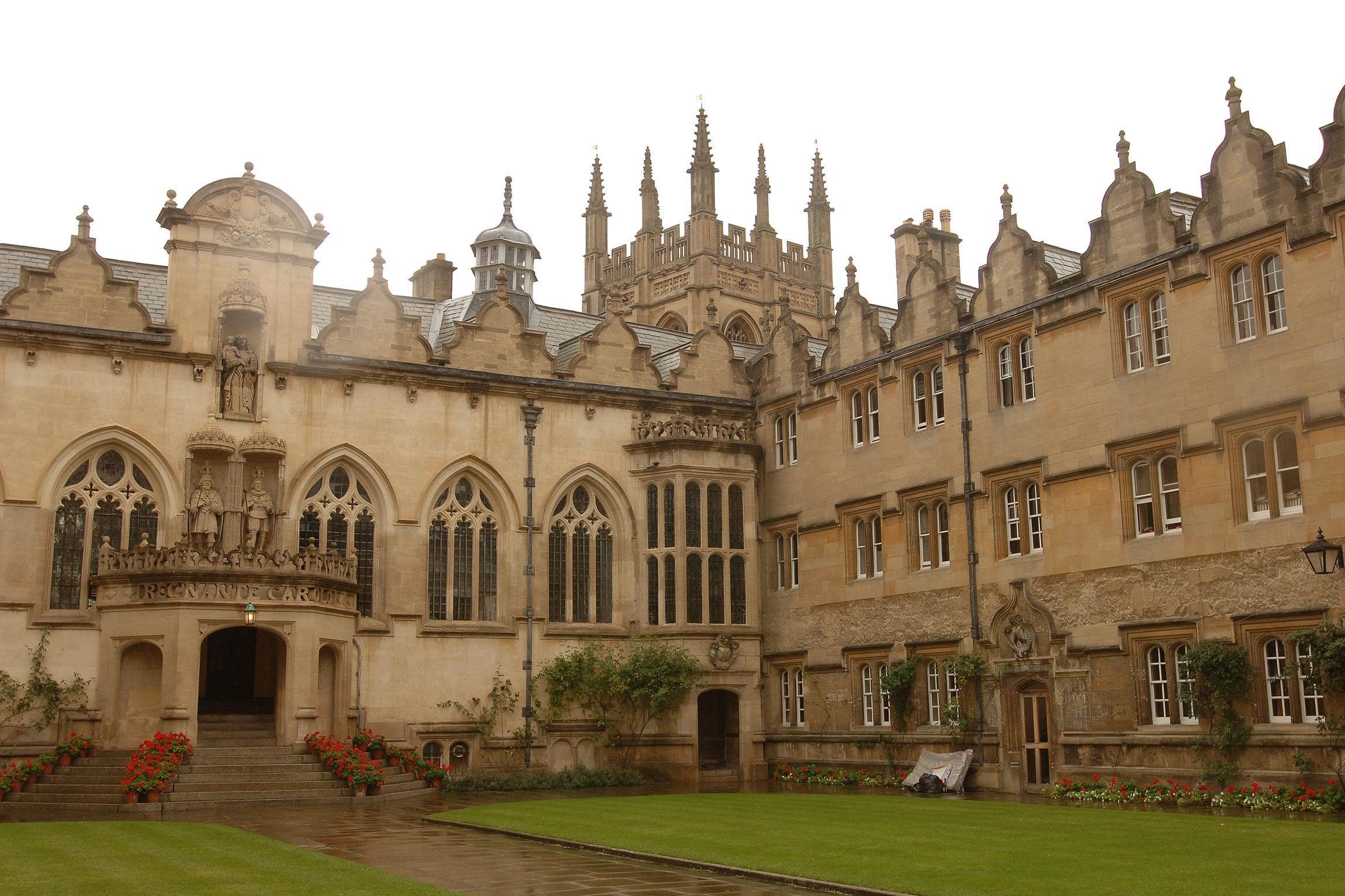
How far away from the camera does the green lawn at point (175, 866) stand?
13.1m

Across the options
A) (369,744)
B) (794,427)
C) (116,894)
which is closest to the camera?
(116,894)

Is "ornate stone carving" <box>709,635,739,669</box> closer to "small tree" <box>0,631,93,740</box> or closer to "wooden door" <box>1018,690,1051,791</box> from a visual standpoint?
"wooden door" <box>1018,690,1051,791</box>

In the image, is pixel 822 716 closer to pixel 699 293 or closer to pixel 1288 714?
pixel 1288 714

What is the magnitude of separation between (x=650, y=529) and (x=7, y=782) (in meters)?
15.3

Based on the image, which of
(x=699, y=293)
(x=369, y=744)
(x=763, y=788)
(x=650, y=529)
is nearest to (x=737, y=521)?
(x=650, y=529)

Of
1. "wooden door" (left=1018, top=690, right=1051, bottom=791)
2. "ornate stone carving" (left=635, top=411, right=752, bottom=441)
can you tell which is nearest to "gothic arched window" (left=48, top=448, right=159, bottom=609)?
"ornate stone carving" (left=635, top=411, right=752, bottom=441)

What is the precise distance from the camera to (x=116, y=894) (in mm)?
12680

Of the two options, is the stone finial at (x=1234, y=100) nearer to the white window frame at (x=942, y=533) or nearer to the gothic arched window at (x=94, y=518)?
the white window frame at (x=942, y=533)

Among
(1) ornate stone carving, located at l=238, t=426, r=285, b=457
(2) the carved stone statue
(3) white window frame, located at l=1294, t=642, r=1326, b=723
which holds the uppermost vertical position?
(1) ornate stone carving, located at l=238, t=426, r=285, b=457

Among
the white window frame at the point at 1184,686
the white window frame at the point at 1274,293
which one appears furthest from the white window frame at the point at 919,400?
the white window frame at the point at 1274,293

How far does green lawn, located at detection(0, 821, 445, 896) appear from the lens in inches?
514

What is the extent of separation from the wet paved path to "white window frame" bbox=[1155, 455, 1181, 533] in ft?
45.1

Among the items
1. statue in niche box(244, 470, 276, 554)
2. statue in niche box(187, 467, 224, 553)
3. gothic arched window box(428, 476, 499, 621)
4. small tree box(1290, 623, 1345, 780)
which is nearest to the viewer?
small tree box(1290, 623, 1345, 780)

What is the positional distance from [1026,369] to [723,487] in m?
8.82
